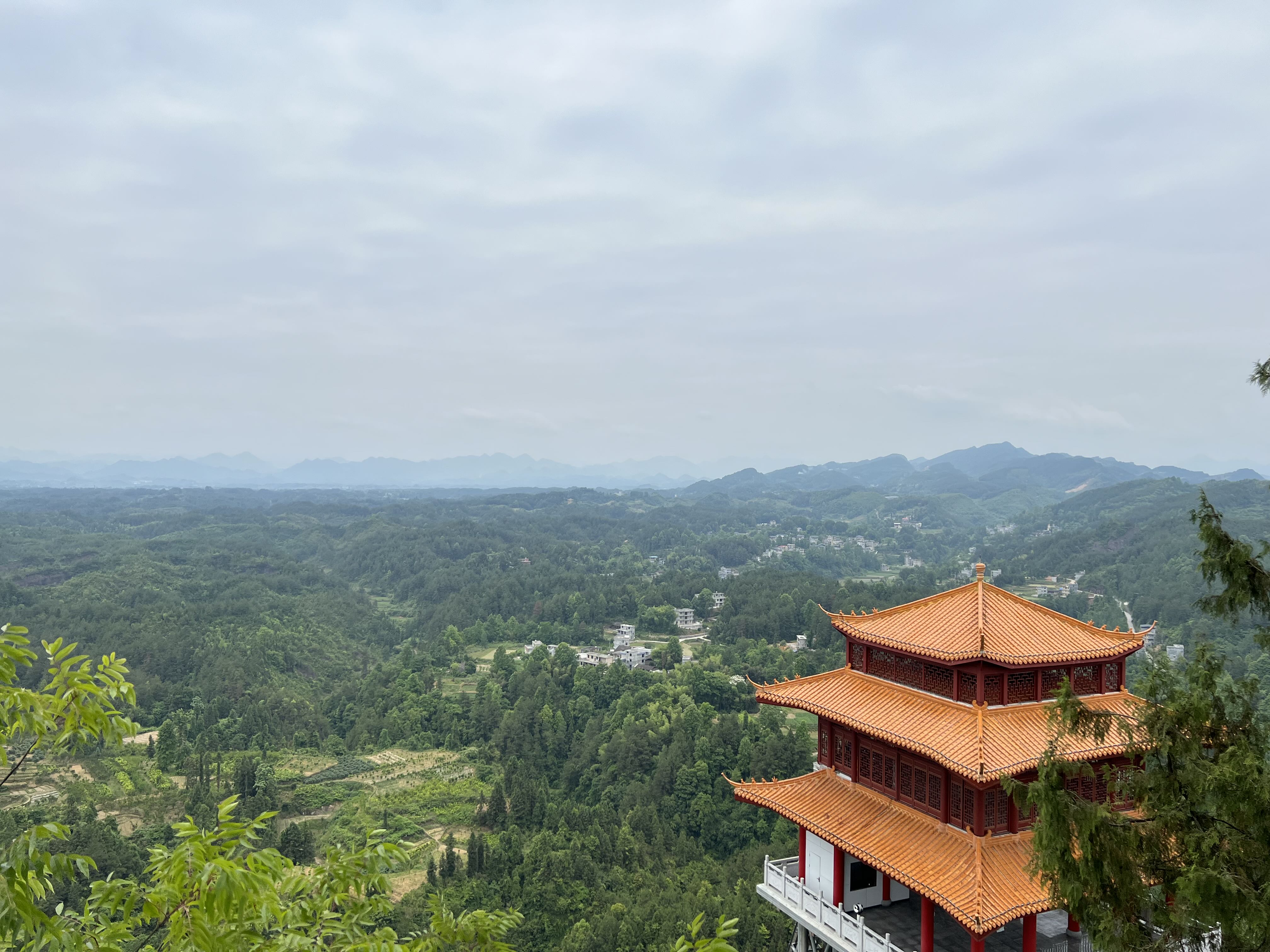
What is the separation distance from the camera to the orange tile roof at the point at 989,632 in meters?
22.0

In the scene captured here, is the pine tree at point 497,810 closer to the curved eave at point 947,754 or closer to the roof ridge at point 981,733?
the curved eave at point 947,754

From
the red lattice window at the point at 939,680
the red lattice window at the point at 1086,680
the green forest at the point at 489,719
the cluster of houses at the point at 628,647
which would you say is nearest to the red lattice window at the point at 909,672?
the red lattice window at the point at 939,680

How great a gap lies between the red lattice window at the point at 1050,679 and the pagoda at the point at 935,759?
0.04 metres

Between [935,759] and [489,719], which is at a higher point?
[935,759]

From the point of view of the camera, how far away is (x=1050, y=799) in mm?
13312

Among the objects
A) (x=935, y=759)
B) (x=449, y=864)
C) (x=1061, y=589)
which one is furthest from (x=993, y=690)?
(x=1061, y=589)

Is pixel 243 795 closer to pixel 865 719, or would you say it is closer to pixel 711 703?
pixel 711 703

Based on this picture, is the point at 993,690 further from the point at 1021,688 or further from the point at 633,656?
A: the point at 633,656

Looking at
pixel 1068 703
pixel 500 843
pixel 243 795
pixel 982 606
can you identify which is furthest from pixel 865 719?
pixel 243 795

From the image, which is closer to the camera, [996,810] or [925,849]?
[996,810]

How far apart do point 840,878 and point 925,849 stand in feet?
12.2

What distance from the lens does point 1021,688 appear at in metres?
22.5

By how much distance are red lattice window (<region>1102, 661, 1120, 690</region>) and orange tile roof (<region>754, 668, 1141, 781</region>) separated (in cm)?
24

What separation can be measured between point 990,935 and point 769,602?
139 m
